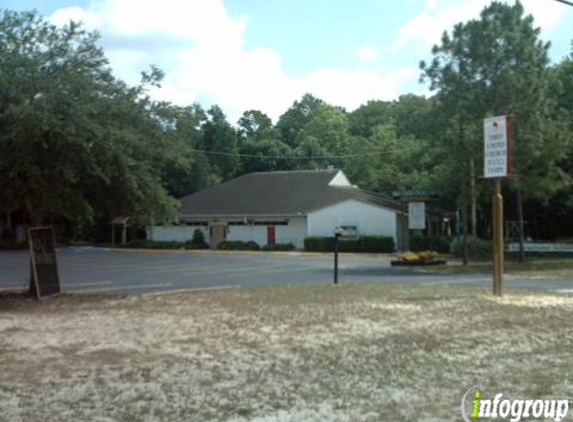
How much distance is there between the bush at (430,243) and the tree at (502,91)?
503 inches

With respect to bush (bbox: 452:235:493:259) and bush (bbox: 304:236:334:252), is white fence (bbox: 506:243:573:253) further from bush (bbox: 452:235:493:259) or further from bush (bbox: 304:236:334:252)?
bush (bbox: 304:236:334:252)

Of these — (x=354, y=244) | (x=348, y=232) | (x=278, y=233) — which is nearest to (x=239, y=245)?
(x=278, y=233)

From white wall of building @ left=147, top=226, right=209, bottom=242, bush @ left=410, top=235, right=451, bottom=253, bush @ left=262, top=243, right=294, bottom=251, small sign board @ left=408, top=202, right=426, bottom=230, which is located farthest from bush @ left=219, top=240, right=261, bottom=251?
small sign board @ left=408, top=202, right=426, bottom=230

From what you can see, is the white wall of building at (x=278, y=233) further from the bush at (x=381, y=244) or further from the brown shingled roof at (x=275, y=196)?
the bush at (x=381, y=244)

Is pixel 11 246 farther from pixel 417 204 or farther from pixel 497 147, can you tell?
pixel 497 147

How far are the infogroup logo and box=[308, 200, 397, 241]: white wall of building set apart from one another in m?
42.7

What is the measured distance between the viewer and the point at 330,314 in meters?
12.9

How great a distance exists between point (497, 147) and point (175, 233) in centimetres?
4476

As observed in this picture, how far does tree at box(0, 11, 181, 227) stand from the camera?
→ 1502cm

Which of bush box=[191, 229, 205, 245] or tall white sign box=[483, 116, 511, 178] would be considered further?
bush box=[191, 229, 205, 245]

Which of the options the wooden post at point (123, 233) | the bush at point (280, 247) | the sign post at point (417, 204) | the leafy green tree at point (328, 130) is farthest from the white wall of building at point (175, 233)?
the leafy green tree at point (328, 130)

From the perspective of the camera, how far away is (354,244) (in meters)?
48.9

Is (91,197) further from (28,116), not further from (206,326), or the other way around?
(206,326)

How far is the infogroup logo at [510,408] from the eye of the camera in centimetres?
640
